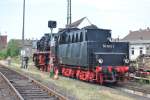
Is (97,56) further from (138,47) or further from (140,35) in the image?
(140,35)

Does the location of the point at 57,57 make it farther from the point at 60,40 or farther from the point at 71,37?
the point at 71,37

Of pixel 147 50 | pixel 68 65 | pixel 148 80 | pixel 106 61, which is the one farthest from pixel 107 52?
pixel 147 50

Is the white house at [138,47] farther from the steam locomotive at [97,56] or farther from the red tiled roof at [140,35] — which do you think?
the steam locomotive at [97,56]

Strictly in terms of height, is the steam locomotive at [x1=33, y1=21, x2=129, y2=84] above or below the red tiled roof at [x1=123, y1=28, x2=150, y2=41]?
below

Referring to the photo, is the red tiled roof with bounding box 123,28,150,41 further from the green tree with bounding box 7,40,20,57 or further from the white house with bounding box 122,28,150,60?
the green tree with bounding box 7,40,20,57

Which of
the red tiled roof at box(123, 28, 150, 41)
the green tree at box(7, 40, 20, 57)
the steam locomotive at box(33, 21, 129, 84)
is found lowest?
the steam locomotive at box(33, 21, 129, 84)

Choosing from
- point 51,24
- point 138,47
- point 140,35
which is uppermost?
point 140,35

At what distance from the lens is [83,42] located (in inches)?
922

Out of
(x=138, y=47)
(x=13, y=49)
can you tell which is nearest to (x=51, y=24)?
(x=138, y=47)

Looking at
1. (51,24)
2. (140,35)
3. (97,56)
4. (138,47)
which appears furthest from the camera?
(140,35)

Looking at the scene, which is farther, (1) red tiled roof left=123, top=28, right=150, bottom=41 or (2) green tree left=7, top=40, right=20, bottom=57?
(2) green tree left=7, top=40, right=20, bottom=57

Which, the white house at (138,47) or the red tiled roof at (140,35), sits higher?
the red tiled roof at (140,35)

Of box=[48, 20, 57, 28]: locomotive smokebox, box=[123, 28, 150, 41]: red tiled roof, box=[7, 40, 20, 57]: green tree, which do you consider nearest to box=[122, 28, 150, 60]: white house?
box=[123, 28, 150, 41]: red tiled roof

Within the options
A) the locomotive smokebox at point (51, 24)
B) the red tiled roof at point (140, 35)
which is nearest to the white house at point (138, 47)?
the red tiled roof at point (140, 35)
